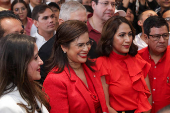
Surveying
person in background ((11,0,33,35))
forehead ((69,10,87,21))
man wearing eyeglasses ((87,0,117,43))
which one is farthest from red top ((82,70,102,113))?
person in background ((11,0,33,35))

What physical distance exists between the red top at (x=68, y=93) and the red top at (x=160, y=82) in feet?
3.01

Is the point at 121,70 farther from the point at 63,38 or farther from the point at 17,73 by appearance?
the point at 17,73

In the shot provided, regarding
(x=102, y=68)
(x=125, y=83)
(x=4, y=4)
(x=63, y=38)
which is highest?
(x=63, y=38)

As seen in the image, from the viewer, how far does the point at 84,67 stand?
2.39 m

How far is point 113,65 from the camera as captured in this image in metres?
2.56

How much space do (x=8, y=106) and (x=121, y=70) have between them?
1.35 metres

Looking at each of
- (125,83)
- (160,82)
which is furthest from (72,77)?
(160,82)

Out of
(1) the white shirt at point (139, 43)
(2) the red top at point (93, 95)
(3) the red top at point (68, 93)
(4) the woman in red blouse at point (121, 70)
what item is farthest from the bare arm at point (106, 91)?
(1) the white shirt at point (139, 43)

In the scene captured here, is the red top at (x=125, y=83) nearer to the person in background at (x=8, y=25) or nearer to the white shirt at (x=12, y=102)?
the person in background at (x=8, y=25)

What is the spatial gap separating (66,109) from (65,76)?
29 cm

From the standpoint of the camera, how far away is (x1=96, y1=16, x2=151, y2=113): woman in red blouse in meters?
2.45

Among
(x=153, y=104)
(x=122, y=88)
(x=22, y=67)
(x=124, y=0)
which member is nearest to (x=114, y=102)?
(x=122, y=88)

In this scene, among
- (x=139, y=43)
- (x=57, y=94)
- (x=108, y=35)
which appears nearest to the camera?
(x=57, y=94)

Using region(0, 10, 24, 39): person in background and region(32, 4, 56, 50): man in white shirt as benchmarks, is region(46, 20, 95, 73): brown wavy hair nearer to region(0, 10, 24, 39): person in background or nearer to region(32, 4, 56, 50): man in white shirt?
region(0, 10, 24, 39): person in background
